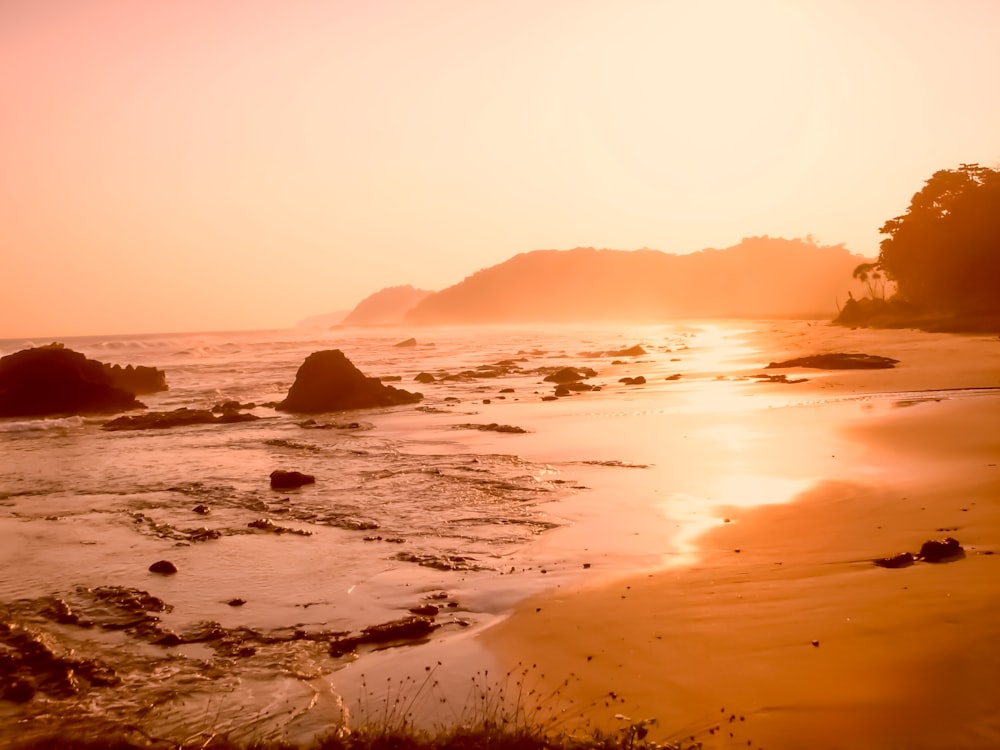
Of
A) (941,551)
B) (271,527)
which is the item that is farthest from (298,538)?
(941,551)

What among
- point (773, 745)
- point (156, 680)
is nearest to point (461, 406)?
point (156, 680)

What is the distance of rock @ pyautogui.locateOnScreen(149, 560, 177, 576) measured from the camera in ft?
36.5

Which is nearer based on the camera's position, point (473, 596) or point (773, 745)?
point (773, 745)

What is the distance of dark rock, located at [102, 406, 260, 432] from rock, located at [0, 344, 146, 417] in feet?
20.4

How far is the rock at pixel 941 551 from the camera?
348 inches

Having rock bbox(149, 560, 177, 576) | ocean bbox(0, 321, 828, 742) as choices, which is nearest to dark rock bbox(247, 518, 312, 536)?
ocean bbox(0, 321, 828, 742)

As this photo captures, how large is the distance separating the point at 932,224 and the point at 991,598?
66693mm

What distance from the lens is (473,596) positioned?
380 inches

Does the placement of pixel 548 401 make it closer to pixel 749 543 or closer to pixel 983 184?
pixel 749 543

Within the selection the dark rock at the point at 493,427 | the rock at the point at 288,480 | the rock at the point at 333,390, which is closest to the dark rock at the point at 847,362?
the dark rock at the point at 493,427

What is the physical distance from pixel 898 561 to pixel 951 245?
62907 millimetres

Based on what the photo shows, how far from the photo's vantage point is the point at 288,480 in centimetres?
1698

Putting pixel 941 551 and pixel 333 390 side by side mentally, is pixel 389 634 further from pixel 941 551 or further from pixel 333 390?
pixel 333 390

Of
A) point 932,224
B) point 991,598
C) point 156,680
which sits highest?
point 932,224
